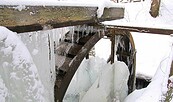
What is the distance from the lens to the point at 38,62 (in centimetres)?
209

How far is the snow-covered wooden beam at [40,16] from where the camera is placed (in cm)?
152

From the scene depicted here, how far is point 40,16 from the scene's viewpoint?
182cm

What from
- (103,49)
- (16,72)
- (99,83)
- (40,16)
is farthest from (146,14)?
(16,72)

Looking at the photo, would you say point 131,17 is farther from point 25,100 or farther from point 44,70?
point 25,100

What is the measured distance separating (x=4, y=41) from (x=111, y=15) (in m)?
1.96

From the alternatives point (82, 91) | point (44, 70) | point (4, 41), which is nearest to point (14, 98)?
point (4, 41)

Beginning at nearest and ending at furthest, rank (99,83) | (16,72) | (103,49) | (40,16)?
(16,72) < (40,16) < (99,83) < (103,49)

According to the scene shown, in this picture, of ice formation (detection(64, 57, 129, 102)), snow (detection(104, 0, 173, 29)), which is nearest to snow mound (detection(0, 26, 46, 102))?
ice formation (detection(64, 57, 129, 102))

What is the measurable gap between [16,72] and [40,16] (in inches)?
24.4

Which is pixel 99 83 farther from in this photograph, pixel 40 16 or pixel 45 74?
pixel 40 16

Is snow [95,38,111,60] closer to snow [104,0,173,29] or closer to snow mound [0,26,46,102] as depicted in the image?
snow [104,0,173,29]

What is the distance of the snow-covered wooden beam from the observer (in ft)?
4.98

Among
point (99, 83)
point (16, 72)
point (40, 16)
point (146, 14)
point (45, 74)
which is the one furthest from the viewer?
point (146, 14)

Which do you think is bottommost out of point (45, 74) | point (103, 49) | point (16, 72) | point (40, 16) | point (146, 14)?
point (103, 49)
